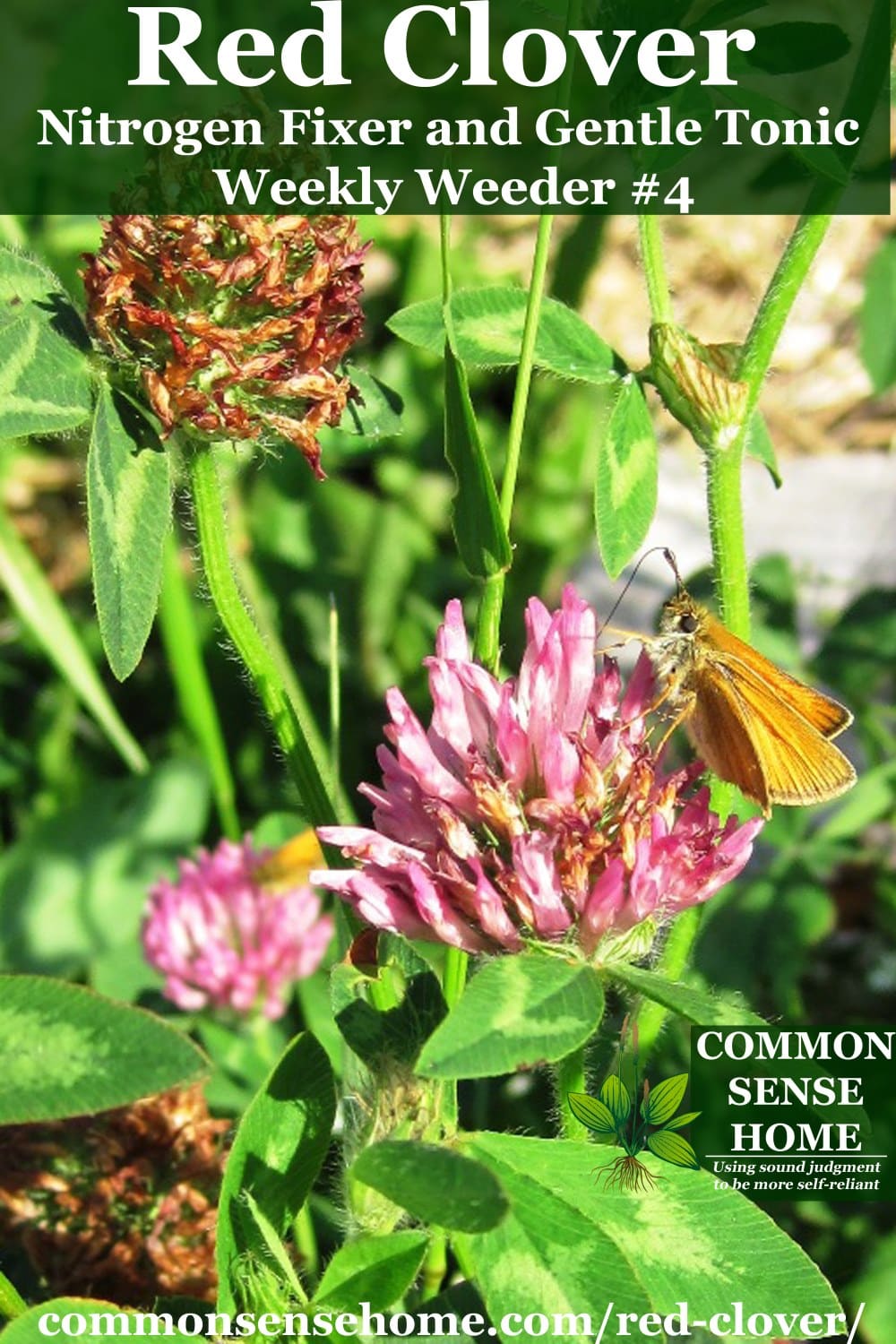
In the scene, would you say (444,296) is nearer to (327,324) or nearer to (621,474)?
(327,324)

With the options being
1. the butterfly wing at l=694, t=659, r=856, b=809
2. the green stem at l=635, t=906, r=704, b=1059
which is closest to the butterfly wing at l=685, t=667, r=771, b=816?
the butterfly wing at l=694, t=659, r=856, b=809

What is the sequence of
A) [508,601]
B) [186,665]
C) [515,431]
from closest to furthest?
[515,431]
[186,665]
[508,601]

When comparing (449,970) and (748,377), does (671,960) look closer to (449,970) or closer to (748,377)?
(449,970)

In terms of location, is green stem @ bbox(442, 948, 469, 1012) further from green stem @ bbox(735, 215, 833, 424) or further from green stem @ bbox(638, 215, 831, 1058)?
green stem @ bbox(735, 215, 833, 424)

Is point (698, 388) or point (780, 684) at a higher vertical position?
point (698, 388)

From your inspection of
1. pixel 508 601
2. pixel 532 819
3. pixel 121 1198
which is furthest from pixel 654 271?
pixel 508 601

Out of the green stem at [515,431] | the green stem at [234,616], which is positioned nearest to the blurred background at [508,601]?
the green stem at [234,616]
